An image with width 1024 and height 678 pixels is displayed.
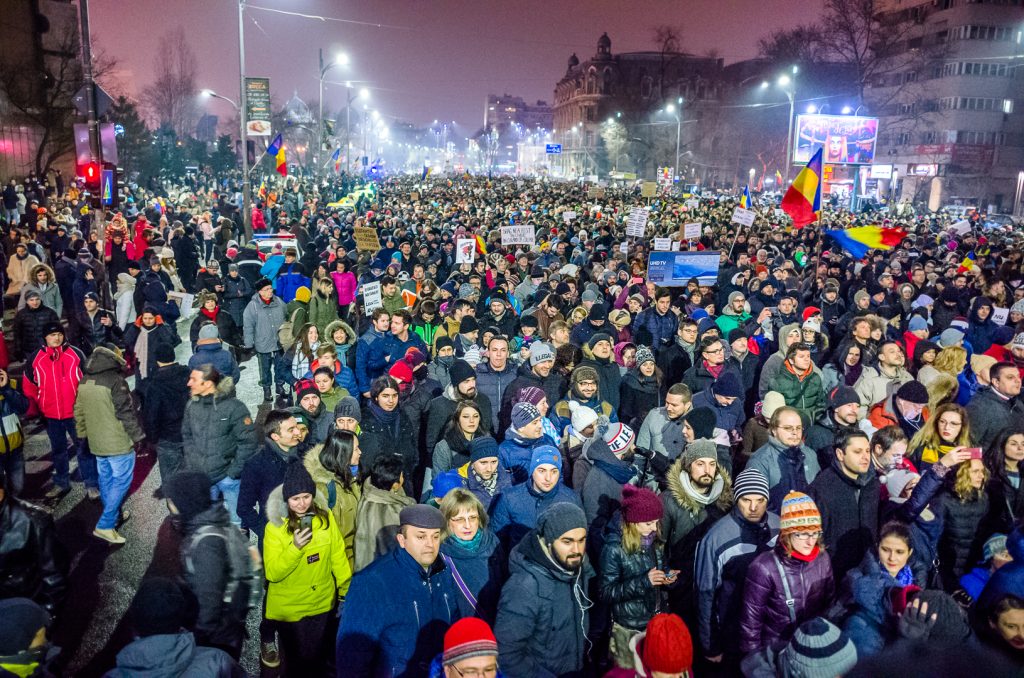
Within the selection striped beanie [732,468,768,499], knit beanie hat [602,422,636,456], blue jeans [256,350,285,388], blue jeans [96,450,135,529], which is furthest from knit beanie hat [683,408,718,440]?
blue jeans [256,350,285,388]

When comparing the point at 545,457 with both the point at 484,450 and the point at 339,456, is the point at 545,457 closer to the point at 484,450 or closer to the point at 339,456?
the point at 484,450

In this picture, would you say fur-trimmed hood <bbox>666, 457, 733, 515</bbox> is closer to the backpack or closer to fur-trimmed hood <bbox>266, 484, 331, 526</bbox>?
fur-trimmed hood <bbox>266, 484, 331, 526</bbox>

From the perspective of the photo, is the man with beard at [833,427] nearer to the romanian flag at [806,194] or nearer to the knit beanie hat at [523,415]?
the knit beanie hat at [523,415]

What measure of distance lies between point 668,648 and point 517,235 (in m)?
14.1

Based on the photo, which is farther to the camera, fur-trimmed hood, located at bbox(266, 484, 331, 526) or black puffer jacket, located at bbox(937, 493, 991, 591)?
black puffer jacket, located at bbox(937, 493, 991, 591)

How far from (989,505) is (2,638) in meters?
5.62

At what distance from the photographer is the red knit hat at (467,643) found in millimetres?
2996

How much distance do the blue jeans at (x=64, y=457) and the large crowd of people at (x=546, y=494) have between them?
3 centimetres

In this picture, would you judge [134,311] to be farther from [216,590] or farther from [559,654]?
[559,654]

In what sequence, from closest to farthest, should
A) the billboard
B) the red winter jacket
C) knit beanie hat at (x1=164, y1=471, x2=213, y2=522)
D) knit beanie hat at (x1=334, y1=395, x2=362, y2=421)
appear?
knit beanie hat at (x1=164, y1=471, x2=213, y2=522)
knit beanie hat at (x1=334, y1=395, x2=362, y2=421)
the red winter jacket
the billboard

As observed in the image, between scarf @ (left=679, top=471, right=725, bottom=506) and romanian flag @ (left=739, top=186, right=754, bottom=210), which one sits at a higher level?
romanian flag @ (left=739, top=186, right=754, bottom=210)

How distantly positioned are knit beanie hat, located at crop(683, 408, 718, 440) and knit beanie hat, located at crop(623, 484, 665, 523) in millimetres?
1576

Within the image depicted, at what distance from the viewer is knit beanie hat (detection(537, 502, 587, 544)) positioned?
368cm

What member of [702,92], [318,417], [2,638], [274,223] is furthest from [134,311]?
[702,92]
